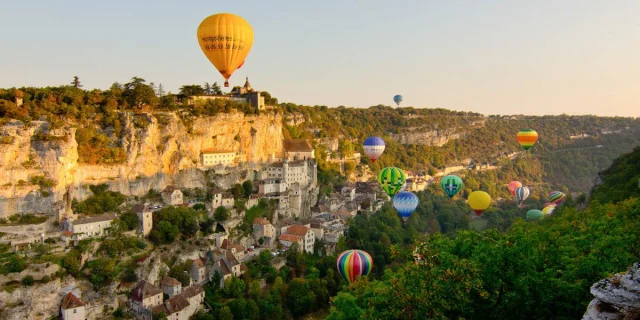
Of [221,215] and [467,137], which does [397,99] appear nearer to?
[467,137]

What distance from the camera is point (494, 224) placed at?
Answer: 41.0 metres

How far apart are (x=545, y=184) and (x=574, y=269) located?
177 ft

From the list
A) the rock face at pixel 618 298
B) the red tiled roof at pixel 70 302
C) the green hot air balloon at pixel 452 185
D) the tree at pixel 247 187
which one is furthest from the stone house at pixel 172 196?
the rock face at pixel 618 298

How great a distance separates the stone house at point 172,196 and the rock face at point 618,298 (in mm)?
26525

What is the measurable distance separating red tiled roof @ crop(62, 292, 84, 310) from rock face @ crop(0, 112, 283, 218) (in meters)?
5.47

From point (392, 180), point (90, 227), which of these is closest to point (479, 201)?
point (392, 180)

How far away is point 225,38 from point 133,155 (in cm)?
881

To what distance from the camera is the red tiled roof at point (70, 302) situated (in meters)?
20.9

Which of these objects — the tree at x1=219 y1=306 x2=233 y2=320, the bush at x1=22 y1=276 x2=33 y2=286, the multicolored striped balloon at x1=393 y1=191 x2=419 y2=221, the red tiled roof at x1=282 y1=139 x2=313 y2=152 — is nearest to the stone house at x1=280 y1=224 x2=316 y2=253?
the multicolored striped balloon at x1=393 y1=191 x2=419 y2=221

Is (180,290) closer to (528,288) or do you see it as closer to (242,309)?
(242,309)

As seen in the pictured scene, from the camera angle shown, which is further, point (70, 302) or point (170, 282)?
point (170, 282)

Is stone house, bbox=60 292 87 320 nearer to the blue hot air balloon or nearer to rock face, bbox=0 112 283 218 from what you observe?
rock face, bbox=0 112 283 218

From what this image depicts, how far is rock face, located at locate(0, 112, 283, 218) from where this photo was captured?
81.0 ft

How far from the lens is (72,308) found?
20.9 meters
